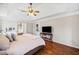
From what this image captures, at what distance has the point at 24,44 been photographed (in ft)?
6.85

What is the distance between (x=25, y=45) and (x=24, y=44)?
0.10 feet

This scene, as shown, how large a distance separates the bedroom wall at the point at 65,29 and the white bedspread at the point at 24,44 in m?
0.34

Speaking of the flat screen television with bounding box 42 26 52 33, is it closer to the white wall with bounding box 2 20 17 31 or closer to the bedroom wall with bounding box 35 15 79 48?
the bedroom wall with bounding box 35 15 79 48

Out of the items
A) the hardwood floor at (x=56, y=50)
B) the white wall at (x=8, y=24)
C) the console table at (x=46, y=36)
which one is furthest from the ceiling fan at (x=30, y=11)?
the hardwood floor at (x=56, y=50)

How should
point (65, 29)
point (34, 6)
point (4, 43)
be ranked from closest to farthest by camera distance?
point (4, 43), point (34, 6), point (65, 29)

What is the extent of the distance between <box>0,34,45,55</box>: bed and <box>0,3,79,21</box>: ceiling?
1.37ft

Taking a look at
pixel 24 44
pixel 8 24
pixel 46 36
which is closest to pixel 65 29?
pixel 46 36

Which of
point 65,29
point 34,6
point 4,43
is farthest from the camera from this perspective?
point 65,29

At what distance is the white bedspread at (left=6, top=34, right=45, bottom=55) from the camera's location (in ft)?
6.49

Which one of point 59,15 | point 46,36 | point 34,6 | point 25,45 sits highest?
point 34,6

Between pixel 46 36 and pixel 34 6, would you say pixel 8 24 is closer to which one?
pixel 34 6

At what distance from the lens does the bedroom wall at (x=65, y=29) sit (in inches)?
83.6

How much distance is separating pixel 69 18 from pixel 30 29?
895 millimetres

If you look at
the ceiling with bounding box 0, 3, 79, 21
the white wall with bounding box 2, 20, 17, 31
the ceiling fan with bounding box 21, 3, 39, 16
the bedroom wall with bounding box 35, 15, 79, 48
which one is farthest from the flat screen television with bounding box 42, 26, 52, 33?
the white wall with bounding box 2, 20, 17, 31
